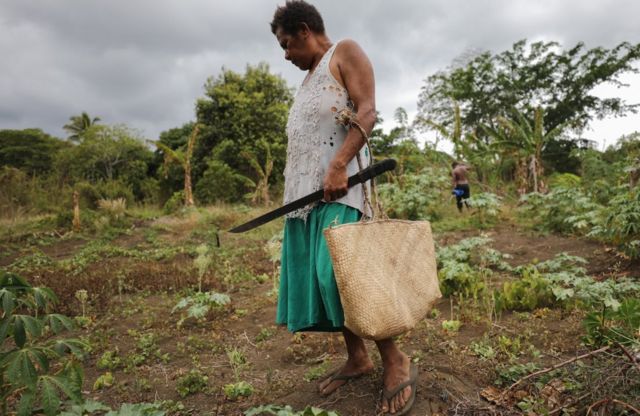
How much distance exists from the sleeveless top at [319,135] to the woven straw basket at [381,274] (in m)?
0.27

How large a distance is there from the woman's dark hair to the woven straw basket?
1.00 metres

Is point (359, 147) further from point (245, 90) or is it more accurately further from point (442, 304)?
point (245, 90)

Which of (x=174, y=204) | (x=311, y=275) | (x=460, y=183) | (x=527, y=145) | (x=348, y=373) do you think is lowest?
(x=348, y=373)

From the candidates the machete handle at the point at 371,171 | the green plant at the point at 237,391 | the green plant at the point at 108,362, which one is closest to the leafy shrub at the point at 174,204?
the green plant at the point at 108,362

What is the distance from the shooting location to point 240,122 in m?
17.9

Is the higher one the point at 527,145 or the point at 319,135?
the point at 527,145

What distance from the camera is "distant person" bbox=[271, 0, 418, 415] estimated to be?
5.82 feet

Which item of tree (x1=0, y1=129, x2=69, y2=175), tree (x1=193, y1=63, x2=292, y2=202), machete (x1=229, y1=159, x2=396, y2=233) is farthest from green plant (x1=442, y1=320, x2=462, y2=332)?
tree (x1=0, y1=129, x2=69, y2=175)

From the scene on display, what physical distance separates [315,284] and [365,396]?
586 millimetres

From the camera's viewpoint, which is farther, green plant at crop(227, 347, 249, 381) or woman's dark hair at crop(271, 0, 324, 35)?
green plant at crop(227, 347, 249, 381)

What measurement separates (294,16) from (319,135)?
1.84 ft

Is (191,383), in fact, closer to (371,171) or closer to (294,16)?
(371,171)

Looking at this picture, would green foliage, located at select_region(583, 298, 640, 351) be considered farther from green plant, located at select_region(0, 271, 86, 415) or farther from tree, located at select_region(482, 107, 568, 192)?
tree, located at select_region(482, 107, 568, 192)

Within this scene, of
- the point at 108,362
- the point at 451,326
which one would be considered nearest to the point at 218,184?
the point at 108,362
